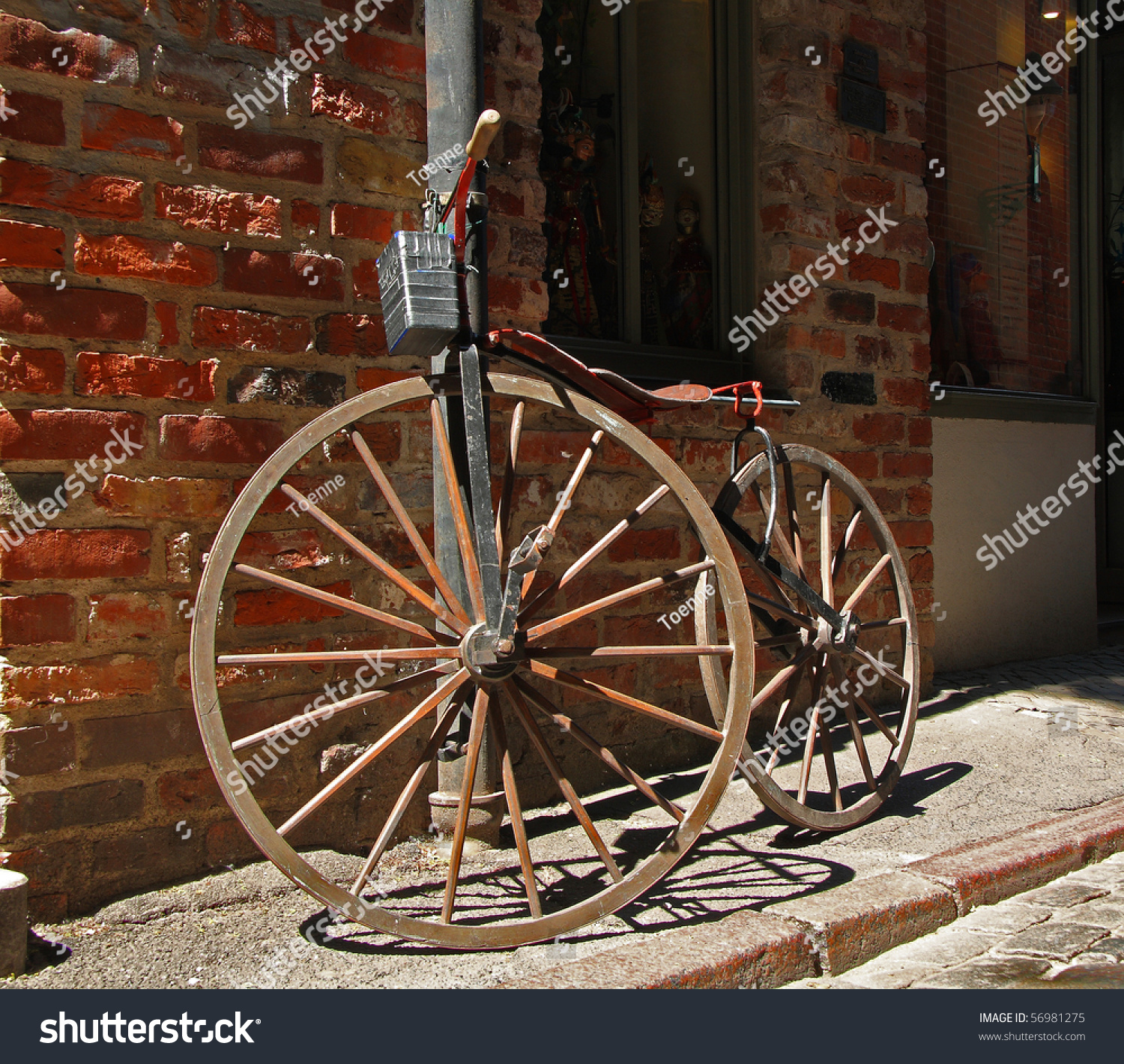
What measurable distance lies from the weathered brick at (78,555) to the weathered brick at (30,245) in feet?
2.02

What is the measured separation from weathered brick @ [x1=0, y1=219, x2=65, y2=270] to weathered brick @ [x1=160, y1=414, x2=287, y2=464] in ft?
1.43

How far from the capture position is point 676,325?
14.4 feet

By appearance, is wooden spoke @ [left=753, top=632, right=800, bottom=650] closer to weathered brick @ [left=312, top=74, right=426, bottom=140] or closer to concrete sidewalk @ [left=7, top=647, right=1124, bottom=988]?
concrete sidewalk @ [left=7, top=647, right=1124, bottom=988]

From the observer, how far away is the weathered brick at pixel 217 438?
2.66 metres

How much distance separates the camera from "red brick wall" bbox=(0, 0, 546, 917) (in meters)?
2.47

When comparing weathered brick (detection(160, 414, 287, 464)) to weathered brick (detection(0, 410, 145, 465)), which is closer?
weathered brick (detection(0, 410, 145, 465))

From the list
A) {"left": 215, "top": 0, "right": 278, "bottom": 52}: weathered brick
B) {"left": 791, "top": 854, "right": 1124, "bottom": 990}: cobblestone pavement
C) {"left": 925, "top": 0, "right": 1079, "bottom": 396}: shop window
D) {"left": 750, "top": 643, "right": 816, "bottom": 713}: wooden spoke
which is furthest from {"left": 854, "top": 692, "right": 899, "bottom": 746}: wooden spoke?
{"left": 925, "top": 0, "right": 1079, "bottom": 396}: shop window

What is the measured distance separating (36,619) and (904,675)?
2.54m

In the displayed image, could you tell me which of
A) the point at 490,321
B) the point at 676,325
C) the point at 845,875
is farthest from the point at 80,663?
the point at 676,325

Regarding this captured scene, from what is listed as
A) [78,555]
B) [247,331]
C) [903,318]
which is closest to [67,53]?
[247,331]

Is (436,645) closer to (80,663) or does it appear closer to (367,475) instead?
(367,475)

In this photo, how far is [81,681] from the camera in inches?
99.7

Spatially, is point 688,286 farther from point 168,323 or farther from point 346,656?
point 346,656

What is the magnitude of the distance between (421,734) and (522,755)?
1.23 ft
